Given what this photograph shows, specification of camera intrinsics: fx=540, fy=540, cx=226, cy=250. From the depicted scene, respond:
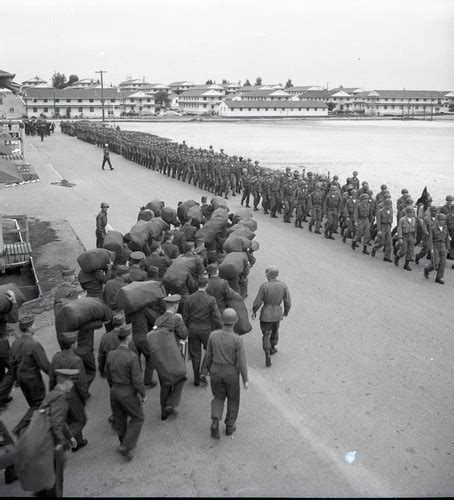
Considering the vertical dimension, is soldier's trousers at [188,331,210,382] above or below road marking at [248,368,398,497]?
above

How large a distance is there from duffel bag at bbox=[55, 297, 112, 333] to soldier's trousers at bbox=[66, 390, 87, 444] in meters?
1.21

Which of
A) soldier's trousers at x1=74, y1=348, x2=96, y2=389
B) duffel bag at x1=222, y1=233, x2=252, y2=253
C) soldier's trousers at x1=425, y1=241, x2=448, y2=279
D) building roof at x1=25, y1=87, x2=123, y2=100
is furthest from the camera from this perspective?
building roof at x1=25, y1=87, x2=123, y2=100

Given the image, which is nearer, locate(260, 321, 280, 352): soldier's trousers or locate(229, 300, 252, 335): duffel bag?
locate(229, 300, 252, 335): duffel bag

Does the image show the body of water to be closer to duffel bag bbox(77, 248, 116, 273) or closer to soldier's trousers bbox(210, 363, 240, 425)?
duffel bag bbox(77, 248, 116, 273)

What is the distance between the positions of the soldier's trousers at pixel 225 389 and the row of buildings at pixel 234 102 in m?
100

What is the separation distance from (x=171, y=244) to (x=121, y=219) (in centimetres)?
726

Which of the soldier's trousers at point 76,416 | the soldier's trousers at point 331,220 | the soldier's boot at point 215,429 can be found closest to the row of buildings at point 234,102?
the soldier's trousers at point 331,220

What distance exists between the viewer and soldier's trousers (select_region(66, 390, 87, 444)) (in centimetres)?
560

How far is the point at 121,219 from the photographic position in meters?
16.6

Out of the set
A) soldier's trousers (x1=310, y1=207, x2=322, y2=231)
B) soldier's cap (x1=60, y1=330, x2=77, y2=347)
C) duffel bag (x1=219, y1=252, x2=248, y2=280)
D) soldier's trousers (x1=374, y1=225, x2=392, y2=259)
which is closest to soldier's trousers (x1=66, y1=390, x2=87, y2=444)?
soldier's cap (x1=60, y1=330, x2=77, y2=347)

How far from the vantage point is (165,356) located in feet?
19.8

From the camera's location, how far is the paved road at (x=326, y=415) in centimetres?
521

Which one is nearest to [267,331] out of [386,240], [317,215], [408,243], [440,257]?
[440,257]

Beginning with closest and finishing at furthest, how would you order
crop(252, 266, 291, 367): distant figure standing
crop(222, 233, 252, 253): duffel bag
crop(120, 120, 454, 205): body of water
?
crop(252, 266, 291, 367): distant figure standing
crop(222, 233, 252, 253): duffel bag
crop(120, 120, 454, 205): body of water
